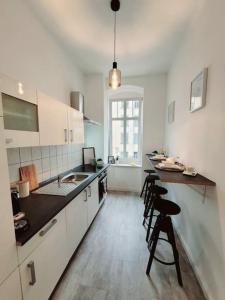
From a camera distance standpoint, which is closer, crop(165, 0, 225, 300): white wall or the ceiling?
crop(165, 0, 225, 300): white wall

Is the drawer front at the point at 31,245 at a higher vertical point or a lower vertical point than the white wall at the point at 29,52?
lower

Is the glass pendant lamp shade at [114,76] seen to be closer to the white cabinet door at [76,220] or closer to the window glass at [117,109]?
the white cabinet door at [76,220]

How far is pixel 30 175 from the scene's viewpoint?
1.76m

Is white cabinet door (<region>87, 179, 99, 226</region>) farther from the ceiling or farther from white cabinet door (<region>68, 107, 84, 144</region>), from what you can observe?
the ceiling

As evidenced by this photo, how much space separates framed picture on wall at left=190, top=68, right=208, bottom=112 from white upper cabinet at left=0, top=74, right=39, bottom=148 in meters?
1.61

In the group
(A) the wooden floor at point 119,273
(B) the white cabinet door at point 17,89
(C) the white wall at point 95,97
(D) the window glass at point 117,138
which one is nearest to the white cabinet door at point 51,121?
(B) the white cabinet door at point 17,89

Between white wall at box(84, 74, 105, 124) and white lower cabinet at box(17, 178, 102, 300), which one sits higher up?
white wall at box(84, 74, 105, 124)

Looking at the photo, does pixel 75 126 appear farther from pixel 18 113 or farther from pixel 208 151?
pixel 208 151

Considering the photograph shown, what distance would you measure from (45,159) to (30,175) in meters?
0.38

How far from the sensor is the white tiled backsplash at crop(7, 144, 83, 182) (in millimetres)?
1578

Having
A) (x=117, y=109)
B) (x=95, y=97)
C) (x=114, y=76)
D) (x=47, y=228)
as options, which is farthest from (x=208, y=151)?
(x=117, y=109)

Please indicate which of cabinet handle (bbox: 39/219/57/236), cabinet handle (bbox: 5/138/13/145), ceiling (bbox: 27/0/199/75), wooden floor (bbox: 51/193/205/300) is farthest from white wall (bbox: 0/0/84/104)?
wooden floor (bbox: 51/193/205/300)

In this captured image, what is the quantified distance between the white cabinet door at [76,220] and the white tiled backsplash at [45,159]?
626 millimetres

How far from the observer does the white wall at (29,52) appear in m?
1.44
